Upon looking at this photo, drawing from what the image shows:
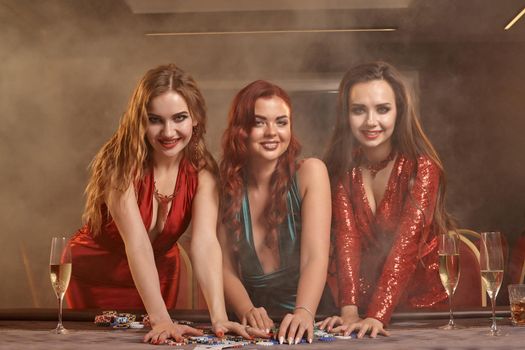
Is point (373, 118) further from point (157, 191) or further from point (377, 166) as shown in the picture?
point (157, 191)

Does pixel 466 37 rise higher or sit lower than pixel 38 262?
higher

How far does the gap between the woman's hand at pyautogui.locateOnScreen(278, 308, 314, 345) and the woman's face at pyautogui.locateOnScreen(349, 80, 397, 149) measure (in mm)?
734

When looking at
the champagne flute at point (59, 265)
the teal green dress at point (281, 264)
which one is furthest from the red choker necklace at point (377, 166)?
the champagne flute at point (59, 265)

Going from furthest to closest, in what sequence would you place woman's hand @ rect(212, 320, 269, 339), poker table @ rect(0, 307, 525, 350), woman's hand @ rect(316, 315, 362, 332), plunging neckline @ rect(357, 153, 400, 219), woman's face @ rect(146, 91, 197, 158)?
1. plunging neckline @ rect(357, 153, 400, 219)
2. woman's face @ rect(146, 91, 197, 158)
3. woman's hand @ rect(316, 315, 362, 332)
4. woman's hand @ rect(212, 320, 269, 339)
5. poker table @ rect(0, 307, 525, 350)

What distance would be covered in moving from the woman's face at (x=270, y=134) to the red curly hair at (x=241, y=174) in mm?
15

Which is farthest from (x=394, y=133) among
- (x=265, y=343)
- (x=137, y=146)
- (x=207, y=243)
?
(x=265, y=343)

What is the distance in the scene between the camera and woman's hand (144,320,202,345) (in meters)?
1.24

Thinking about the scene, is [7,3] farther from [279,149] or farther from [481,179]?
[481,179]

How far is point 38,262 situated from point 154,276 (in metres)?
0.49

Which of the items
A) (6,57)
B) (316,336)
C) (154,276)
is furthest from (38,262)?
(316,336)

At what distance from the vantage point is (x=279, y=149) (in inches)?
72.3

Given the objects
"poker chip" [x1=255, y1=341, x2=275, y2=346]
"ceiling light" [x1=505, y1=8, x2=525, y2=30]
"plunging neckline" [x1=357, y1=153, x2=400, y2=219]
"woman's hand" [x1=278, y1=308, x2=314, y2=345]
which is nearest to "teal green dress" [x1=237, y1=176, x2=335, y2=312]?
"plunging neckline" [x1=357, y1=153, x2=400, y2=219]

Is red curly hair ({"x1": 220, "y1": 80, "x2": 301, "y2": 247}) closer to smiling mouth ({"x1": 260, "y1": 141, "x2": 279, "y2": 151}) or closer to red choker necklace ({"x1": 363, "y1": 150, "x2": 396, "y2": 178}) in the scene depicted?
smiling mouth ({"x1": 260, "y1": 141, "x2": 279, "y2": 151})

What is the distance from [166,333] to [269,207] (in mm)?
671
